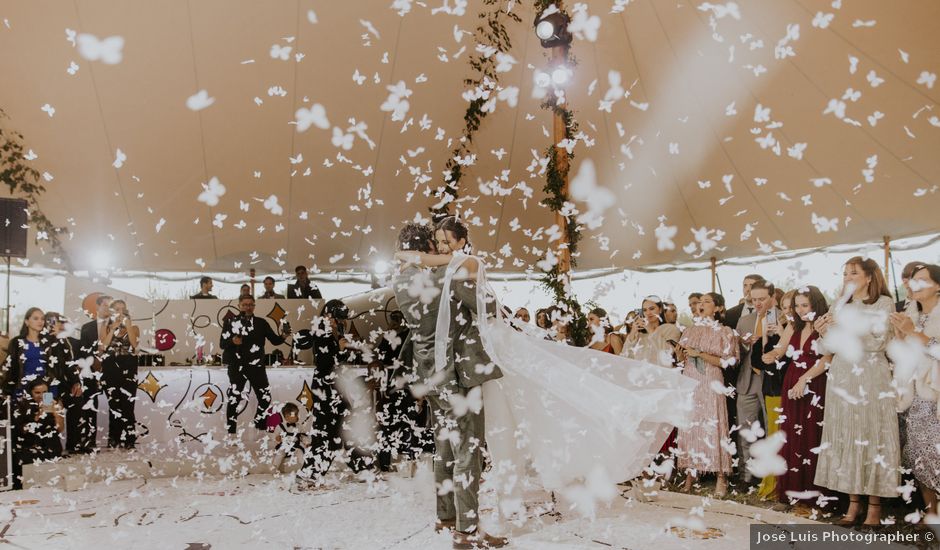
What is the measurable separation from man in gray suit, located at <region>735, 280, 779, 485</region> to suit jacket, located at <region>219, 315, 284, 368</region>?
3798 mm

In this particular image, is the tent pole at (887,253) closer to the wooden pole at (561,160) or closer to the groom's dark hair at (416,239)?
the wooden pole at (561,160)

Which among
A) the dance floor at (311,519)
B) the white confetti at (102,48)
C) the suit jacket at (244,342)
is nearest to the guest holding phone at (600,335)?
the dance floor at (311,519)

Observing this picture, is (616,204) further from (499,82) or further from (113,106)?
(113,106)

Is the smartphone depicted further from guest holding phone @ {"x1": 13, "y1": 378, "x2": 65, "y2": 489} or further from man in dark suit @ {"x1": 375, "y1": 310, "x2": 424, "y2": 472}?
guest holding phone @ {"x1": 13, "y1": 378, "x2": 65, "y2": 489}

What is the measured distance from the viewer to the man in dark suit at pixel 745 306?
14.5ft

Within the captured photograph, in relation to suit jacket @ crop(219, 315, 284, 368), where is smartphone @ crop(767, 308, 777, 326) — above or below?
above

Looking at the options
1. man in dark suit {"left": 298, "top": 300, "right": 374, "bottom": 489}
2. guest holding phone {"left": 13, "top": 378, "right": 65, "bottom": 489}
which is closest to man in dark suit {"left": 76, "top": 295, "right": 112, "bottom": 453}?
guest holding phone {"left": 13, "top": 378, "right": 65, "bottom": 489}

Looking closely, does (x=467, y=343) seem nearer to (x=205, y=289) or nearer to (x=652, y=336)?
(x=652, y=336)

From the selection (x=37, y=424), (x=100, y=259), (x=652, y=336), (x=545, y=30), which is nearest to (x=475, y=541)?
(x=652, y=336)

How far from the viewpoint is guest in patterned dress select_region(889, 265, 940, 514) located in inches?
121

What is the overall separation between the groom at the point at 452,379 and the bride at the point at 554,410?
0.19 feet

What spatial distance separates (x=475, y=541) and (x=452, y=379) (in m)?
0.75

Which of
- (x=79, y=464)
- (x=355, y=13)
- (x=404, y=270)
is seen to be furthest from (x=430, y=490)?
(x=355, y=13)

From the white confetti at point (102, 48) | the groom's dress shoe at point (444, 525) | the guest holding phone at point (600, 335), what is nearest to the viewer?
the groom's dress shoe at point (444, 525)
